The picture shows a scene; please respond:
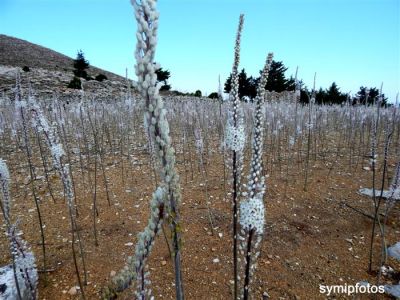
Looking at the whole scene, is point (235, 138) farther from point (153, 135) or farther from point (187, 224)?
point (187, 224)

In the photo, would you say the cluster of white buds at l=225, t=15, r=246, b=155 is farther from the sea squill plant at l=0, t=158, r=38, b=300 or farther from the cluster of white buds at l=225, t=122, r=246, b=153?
the sea squill plant at l=0, t=158, r=38, b=300

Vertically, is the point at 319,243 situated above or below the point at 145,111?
below

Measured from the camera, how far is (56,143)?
10.5 ft

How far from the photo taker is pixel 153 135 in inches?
50.5

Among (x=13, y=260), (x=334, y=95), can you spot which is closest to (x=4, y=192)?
(x=13, y=260)

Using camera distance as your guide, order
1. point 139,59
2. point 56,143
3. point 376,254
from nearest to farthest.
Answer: point 139,59 → point 56,143 → point 376,254

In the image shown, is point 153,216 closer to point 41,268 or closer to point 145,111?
point 145,111

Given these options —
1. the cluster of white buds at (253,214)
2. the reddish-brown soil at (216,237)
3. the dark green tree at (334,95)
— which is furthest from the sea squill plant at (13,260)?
the dark green tree at (334,95)

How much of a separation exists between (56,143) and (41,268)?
2130 millimetres

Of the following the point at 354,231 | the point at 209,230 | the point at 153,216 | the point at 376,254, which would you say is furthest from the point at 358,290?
the point at 153,216

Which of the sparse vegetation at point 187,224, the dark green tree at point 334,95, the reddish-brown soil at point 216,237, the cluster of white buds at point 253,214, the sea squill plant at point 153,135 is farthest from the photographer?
the dark green tree at point 334,95

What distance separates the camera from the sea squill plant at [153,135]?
1.19 meters

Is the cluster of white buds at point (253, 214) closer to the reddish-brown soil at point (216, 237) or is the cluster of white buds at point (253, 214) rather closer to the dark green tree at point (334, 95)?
the reddish-brown soil at point (216, 237)

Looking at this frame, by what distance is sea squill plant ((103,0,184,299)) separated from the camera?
119 cm
